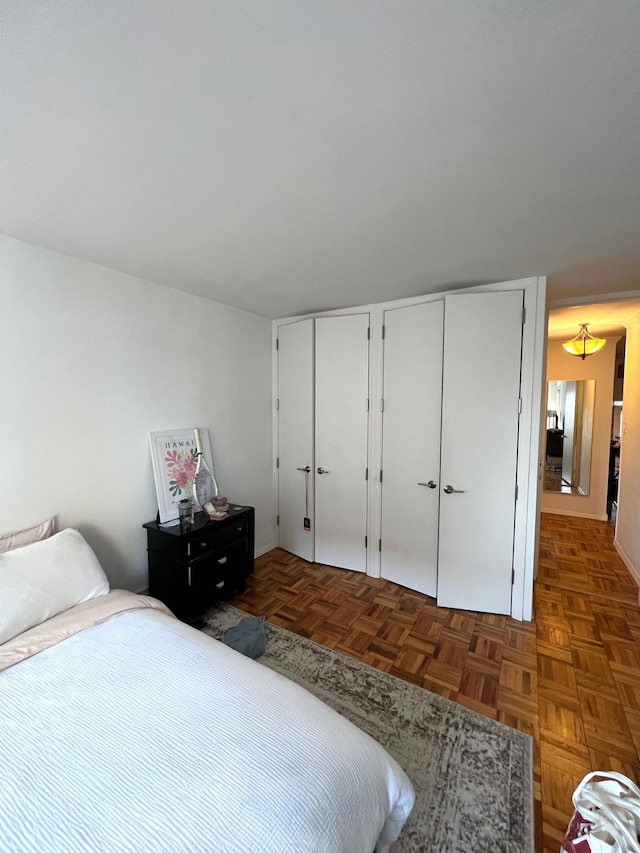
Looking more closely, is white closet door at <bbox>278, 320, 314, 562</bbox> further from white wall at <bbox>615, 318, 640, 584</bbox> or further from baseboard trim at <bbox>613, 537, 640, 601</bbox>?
white wall at <bbox>615, 318, 640, 584</bbox>

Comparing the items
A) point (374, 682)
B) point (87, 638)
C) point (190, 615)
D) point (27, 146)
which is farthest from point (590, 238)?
point (190, 615)

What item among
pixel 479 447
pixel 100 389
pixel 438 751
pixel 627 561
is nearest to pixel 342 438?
pixel 479 447

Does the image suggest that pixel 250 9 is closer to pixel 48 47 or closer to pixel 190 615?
pixel 48 47

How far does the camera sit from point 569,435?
16.2 feet

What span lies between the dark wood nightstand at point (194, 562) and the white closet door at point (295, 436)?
2.82ft

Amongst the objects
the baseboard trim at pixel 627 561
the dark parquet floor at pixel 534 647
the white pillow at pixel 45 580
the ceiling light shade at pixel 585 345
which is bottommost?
the dark parquet floor at pixel 534 647

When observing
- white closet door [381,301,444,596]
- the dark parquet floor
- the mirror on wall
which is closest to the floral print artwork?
the dark parquet floor

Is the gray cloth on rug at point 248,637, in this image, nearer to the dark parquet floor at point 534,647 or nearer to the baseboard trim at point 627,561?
the dark parquet floor at point 534,647

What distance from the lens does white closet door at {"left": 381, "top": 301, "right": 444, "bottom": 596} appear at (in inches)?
105

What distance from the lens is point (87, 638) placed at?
1.41 metres

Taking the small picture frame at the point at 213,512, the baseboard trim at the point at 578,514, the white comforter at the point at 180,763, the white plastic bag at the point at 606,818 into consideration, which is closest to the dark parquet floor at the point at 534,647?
the white plastic bag at the point at 606,818

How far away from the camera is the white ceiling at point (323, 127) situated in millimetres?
766

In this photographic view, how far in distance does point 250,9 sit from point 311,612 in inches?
114

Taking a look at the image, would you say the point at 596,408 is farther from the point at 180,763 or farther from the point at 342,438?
the point at 180,763
